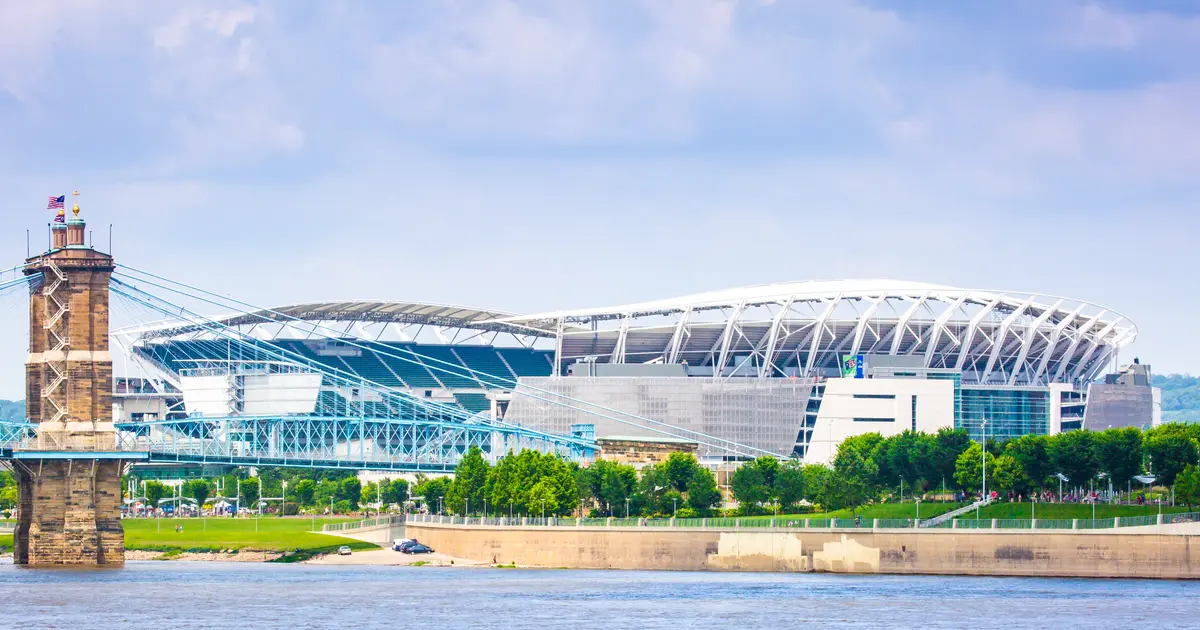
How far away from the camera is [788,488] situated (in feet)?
479

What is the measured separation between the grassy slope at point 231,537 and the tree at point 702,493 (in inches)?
947

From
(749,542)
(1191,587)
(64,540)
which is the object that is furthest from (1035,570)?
(64,540)

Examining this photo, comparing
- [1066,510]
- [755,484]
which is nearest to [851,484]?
[755,484]

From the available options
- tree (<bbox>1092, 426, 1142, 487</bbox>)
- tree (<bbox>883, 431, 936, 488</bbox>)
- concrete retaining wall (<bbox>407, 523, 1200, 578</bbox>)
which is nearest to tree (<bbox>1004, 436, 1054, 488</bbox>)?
tree (<bbox>1092, 426, 1142, 487</bbox>)

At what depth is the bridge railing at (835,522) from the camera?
363ft

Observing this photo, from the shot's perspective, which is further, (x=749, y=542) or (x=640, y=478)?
(x=640, y=478)

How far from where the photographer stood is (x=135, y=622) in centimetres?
9381

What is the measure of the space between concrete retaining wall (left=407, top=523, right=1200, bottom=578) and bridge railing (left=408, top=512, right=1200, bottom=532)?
104 cm

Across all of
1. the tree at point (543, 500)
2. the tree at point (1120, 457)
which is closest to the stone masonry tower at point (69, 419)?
the tree at point (543, 500)

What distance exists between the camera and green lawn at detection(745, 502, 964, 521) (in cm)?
13075

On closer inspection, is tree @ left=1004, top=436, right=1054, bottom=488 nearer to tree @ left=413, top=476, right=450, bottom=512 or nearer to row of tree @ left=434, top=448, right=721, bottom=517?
row of tree @ left=434, top=448, right=721, bottom=517

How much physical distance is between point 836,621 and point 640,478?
66.4 m

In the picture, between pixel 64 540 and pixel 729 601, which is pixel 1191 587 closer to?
pixel 729 601

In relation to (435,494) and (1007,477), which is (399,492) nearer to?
(435,494)
